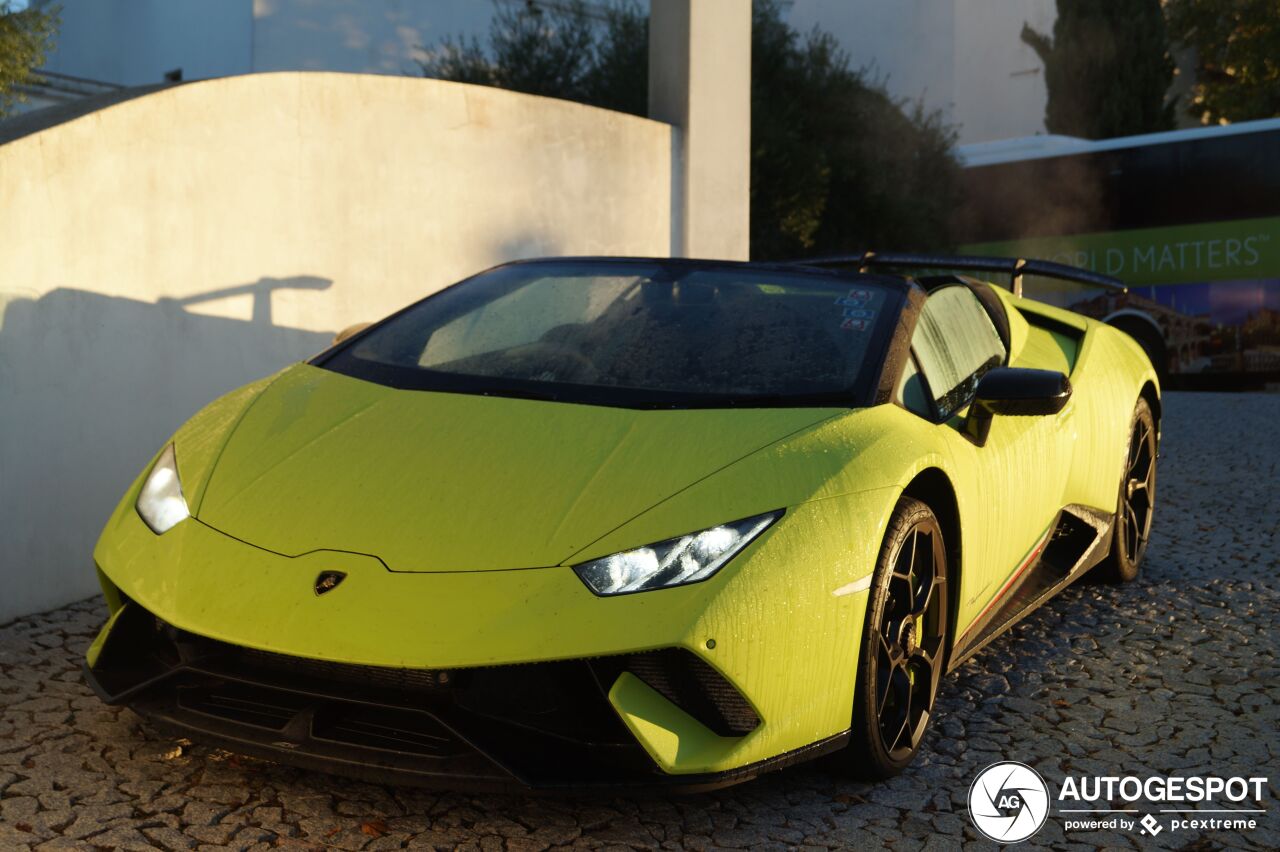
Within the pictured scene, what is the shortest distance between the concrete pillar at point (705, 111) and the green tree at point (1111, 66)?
73.0ft

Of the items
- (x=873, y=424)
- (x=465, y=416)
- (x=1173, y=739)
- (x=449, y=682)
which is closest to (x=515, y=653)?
(x=449, y=682)

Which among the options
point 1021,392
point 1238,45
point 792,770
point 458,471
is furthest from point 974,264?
point 1238,45

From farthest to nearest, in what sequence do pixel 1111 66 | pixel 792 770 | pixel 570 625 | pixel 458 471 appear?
1. pixel 1111 66
2. pixel 792 770
3. pixel 458 471
4. pixel 570 625

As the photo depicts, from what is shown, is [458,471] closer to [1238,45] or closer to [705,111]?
[705,111]

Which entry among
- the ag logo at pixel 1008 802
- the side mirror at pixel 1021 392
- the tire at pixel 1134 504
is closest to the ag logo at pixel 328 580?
the ag logo at pixel 1008 802

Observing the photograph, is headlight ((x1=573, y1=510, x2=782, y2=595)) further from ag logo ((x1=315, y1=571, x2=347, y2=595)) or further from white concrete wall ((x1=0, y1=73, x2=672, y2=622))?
white concrete wall ((x1=0, y1=73, x2=672, y2=622))

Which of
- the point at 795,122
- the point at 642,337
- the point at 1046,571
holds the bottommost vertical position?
the point at 1046,571

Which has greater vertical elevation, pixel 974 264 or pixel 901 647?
pixel 974 264

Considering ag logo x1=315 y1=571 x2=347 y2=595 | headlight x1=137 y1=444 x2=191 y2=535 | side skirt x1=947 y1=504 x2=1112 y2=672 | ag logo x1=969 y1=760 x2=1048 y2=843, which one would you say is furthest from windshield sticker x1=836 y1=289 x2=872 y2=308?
headlight x1=137 y1=444 x2=191 y2=535

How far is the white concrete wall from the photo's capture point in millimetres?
4855

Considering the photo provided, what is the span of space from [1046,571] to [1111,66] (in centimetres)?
2689

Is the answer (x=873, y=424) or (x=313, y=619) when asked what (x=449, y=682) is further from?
(x=873, y=424)

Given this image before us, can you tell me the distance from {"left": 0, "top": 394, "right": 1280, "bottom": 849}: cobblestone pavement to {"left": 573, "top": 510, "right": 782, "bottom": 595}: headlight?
0.60 m

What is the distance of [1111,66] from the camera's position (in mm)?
29141
